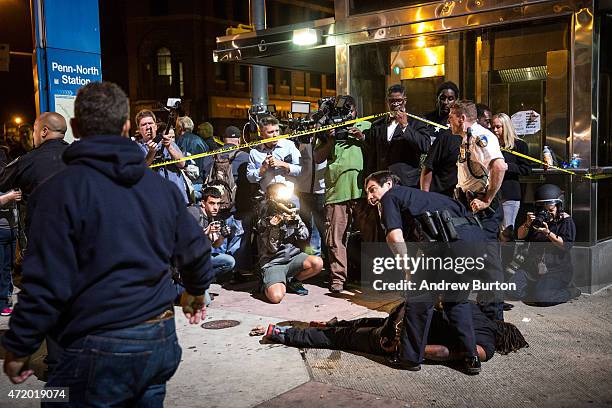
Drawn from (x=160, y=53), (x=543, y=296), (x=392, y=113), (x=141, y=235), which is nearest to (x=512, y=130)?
(x=392, y=113)

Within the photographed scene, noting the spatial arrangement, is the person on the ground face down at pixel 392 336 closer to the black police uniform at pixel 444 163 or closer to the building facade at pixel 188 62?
the black police uniform at pixel 444 163

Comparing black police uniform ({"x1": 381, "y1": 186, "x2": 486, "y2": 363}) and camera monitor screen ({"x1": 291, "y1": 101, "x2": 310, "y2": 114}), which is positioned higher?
camera monitor screen ({"x1": 291, "y1": 101, "x2": 310, "y2": 114})

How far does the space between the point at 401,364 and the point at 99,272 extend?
119 inches

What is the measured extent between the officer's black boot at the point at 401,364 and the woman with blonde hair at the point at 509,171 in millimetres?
2763

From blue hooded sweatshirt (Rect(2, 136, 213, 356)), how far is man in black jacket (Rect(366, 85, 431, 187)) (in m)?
4.71

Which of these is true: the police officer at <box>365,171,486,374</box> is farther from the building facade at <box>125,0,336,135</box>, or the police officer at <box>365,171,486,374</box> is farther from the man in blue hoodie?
the building facade at <box>125,0,336,135</box>

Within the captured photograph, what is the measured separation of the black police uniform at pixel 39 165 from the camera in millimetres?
4738

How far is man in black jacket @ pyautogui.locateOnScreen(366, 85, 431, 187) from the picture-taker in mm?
6809

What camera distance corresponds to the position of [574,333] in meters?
5.45

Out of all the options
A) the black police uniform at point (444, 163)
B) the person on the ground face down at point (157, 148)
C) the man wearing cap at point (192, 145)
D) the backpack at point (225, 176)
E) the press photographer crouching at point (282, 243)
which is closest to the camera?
the black police uniform at point (444, 163)

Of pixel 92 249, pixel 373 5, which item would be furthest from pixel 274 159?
pixel 92 249

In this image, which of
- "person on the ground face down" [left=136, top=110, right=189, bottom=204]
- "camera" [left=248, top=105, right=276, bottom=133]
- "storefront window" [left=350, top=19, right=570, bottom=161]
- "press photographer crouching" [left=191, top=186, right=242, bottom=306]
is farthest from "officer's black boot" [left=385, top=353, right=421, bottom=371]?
Answer: "camera" [left=248, top=105, right=276, bottom=133]

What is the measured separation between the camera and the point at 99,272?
7.61 ft

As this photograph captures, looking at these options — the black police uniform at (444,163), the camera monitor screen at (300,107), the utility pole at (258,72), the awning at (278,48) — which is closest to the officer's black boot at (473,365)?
the black police uniform at (444,163)
